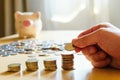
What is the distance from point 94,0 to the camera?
2.12 meters

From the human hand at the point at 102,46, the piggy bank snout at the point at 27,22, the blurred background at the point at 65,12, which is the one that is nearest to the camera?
the human hand at the point at 102,46

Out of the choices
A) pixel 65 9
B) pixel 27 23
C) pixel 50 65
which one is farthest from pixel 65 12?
pixel 50 65

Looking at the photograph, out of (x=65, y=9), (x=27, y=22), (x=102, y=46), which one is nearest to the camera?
(x=102, y=46)

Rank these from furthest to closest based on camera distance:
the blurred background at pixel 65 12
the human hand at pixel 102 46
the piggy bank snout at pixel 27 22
A: the blurred background at pixel 65 12 → the piggy bank snout at pixel 27 22 → the human hand at pixel 102 46

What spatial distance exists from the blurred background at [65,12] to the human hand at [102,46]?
4.64 feet

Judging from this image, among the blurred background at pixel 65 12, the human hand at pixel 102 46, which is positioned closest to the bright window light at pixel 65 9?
the blurred background at pixel 65 12

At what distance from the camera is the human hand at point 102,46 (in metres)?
0.71

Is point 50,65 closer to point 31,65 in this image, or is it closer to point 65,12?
point 31,65

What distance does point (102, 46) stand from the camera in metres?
0.72

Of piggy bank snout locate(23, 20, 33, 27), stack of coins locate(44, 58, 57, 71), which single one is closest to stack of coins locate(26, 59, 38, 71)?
stack of coins locate(44, 58, 57, 71)

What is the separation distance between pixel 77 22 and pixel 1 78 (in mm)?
1606

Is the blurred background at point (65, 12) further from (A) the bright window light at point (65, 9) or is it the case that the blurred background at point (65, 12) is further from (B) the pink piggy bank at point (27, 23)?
(B) the pink piggy bank at point (27, 23)

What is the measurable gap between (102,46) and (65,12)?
153 centimetres

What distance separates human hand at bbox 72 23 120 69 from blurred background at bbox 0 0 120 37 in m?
1.41
